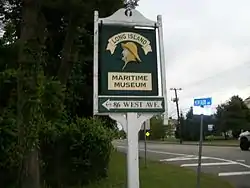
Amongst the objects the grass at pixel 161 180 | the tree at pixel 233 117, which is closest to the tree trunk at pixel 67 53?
the grass at pixel 161 180

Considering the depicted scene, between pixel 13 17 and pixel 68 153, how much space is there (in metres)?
4.22

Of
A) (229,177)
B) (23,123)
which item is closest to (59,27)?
(23,123)

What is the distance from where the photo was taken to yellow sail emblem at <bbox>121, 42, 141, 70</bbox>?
253 inches

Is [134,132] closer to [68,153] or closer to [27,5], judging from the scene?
[27,5]

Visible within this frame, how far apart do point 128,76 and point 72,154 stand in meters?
7.41

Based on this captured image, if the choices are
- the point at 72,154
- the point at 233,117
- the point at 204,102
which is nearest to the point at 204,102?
the point at 204,102

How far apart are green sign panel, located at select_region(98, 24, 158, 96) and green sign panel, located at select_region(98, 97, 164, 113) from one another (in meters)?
0.07

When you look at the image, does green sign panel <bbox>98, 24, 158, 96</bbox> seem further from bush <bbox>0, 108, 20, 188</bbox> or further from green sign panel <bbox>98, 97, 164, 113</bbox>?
bush <bbox>0, 108, 20, 188</bbox>

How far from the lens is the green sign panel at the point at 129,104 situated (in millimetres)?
6328

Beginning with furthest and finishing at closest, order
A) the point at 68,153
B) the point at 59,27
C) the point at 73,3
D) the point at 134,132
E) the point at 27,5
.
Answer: the point at 59,27, the point at 68,153, the point at 73,3, the point at 27,5, the point at 134,132

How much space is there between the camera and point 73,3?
11.2 meters

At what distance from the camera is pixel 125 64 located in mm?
6434

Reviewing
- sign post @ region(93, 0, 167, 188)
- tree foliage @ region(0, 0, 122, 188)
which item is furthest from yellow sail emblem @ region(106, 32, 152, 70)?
tree foliage @ region(0, 0, 122, 188)

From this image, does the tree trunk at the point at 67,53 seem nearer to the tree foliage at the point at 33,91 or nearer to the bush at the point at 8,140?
the tree foliage at the point at 33,91
